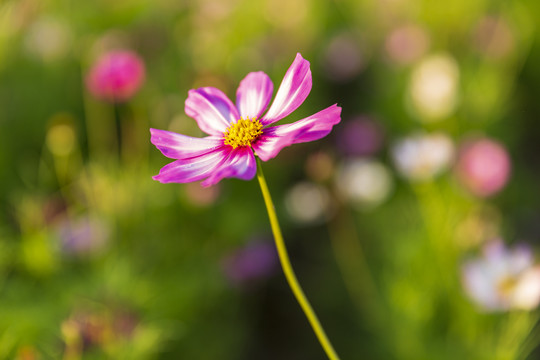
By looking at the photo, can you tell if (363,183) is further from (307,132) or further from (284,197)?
(307,132)

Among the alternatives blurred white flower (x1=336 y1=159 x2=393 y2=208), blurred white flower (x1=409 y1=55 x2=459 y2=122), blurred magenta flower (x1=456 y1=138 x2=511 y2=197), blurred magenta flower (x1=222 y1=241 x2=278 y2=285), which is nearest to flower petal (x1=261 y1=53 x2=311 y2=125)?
blurred magenta flower (x1=456 y1=138 x2=511 y2=197)

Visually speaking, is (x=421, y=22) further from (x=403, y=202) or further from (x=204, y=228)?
(x=204, y=228)

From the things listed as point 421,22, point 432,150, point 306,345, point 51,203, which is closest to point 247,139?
point 432,150

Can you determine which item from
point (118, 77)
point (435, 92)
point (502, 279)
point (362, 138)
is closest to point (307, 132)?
Answer: point (502, 279)

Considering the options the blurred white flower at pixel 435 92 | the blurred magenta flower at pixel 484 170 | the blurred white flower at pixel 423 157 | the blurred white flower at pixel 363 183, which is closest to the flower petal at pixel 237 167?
the blurred white flower at pixel 423 157

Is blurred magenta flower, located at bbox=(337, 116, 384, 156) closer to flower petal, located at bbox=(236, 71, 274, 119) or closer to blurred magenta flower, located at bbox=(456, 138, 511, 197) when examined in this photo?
blurred magenta flower, located at bbox=(456, 138, 511, 197)
